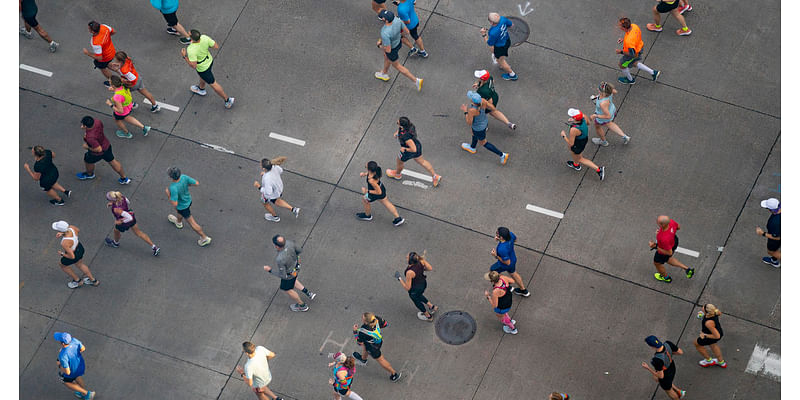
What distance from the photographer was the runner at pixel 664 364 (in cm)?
1327

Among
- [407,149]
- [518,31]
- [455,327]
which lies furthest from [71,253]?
[518,31]

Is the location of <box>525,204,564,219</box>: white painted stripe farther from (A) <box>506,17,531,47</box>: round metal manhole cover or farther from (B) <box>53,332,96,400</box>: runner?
(B) <box>53,332,96,400</box>: runner

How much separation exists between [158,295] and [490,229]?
18.8 feet

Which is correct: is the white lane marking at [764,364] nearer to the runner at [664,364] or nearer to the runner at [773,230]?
the runner at [664,364]

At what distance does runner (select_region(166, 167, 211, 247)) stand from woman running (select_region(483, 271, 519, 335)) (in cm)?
502

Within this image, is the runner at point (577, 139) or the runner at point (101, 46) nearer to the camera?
the runner at point (577, 139)

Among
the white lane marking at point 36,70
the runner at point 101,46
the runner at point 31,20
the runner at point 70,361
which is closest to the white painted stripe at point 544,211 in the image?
the runner at point 70,361

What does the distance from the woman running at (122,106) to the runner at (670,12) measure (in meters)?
9.79

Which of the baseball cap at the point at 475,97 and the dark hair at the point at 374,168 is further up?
the baseball cap at the point at 475,97

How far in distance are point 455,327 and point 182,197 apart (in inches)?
197

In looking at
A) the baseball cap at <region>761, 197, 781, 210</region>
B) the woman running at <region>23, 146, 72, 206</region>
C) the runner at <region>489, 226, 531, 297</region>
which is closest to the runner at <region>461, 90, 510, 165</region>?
the runner at <region>489, 226, 531, 297</region>

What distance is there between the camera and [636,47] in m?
16.6

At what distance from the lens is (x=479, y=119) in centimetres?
1603
